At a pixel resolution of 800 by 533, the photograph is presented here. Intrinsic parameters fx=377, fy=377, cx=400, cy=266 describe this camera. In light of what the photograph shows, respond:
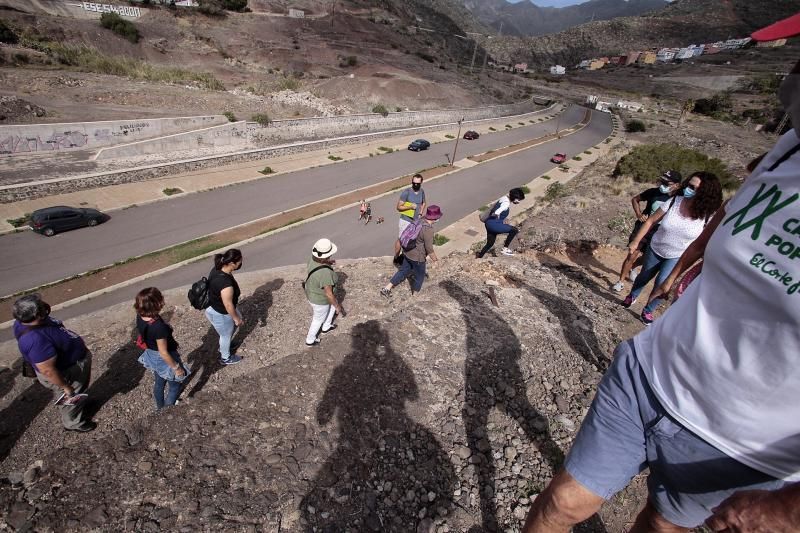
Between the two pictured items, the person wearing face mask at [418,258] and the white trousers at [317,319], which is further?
the person wearing face mask at [418,258]

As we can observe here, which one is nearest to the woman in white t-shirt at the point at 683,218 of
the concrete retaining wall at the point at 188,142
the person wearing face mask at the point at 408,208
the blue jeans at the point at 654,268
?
the blue jeans at the point at 654,268

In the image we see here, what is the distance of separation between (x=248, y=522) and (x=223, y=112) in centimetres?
3836

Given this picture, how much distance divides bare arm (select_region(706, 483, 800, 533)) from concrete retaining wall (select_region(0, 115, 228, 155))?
106ft

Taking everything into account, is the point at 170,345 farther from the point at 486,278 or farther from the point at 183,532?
the point at 486,278

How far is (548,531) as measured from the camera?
6.61ft

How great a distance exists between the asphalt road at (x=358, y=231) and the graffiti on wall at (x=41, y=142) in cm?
1522

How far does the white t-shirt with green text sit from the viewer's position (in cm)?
133

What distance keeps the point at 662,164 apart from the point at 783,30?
25019 millimetres

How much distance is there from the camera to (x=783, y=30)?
1.49m

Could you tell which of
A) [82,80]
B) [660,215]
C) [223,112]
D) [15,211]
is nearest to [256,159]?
[223,112]

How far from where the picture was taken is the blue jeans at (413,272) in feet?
25.1

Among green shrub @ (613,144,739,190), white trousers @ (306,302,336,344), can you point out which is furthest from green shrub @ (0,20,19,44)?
green shrub @ (613,144,739,190)

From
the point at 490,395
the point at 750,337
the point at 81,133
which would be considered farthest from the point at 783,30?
the point at 81,133

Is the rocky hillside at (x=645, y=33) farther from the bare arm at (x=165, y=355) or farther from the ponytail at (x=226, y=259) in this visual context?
the bare arm at (x=165, y=355)
